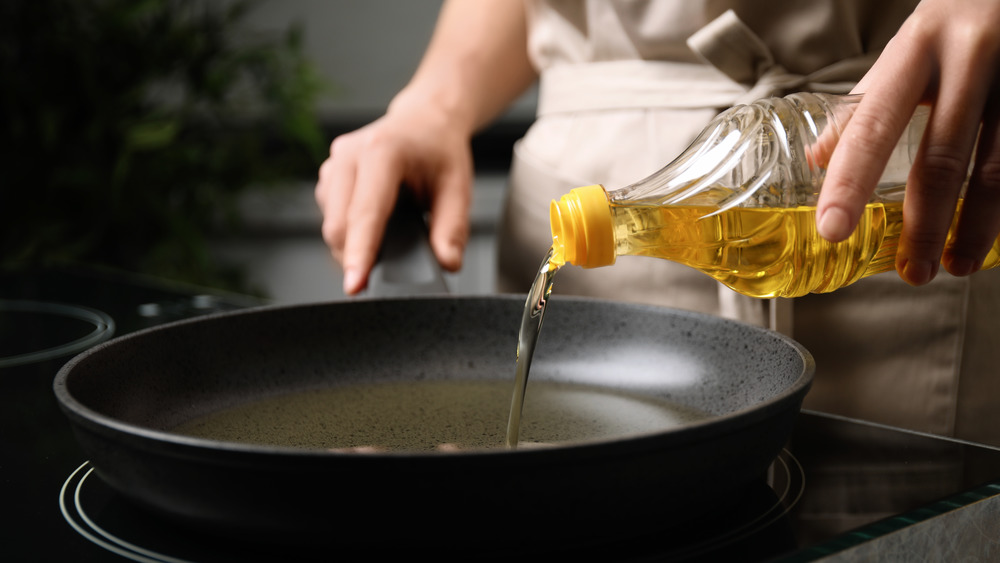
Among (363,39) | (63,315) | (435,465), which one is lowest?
(63,315)

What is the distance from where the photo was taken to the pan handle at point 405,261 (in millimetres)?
743

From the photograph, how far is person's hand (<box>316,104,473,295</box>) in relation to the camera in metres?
0.78

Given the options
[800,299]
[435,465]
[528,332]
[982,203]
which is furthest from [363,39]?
[435,465]

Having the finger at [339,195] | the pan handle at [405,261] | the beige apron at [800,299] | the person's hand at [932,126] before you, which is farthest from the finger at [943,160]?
the finger at [339,195]

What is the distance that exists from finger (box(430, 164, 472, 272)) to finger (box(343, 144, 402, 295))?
5 cm

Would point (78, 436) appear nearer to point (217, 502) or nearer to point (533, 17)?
point (217, 502)

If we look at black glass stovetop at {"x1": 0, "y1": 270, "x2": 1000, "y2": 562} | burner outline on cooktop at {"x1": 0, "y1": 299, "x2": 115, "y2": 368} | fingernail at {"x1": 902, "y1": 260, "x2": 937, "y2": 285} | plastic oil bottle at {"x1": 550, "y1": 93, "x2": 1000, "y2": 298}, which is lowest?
burner outline on cooktop at {"x1": 0, "y1": 299, "x2": 115, "y2": 368}

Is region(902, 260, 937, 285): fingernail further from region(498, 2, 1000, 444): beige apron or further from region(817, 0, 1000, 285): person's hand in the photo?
region(498, 2, 1000, 444): beige apron

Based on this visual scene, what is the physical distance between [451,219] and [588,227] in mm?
385

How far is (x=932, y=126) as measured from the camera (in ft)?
1.38

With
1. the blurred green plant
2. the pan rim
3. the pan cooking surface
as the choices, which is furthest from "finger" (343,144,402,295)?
the blurred green plant

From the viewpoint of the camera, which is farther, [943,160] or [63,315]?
[63,315]

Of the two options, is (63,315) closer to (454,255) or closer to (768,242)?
(454,255)

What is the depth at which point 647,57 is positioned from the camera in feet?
2.60
